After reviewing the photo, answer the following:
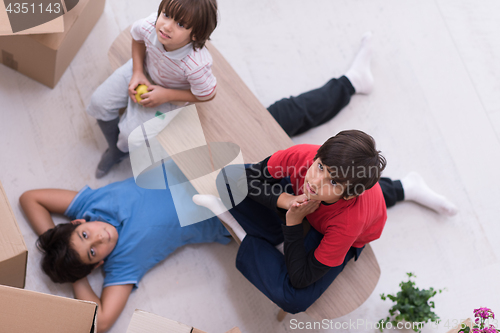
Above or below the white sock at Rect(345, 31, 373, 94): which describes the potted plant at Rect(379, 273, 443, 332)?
below

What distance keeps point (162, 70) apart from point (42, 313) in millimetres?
648

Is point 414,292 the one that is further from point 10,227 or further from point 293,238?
point 10,227

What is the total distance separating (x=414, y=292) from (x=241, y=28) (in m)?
1.11

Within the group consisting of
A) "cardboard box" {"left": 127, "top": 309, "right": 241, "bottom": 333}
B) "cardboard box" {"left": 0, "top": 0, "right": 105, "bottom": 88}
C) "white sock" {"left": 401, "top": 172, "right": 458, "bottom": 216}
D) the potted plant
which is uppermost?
"cardboard box" {"left": 0, "top": 0, "right": 105, "bottom": 88}

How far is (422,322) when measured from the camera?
1293 millimetres

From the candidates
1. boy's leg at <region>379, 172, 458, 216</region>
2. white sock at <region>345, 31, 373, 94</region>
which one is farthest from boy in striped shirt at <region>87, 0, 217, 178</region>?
boy's leg at <region>379, 172, 458, 216</region>

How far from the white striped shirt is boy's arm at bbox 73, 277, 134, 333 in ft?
2.24

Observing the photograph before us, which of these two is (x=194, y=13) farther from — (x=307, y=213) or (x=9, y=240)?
(x=9, y=240)

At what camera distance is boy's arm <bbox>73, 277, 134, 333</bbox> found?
123 centimetres

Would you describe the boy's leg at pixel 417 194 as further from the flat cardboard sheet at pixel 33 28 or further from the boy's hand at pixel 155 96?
the flat cardboard sheet at pixel 33 28

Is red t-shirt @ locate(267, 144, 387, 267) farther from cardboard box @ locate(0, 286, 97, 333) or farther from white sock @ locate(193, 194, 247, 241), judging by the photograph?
cardboard box @ locate(0, 286, 97, 333)

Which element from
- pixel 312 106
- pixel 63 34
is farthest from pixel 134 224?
pixel 312 106

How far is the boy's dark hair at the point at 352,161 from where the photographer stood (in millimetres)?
793

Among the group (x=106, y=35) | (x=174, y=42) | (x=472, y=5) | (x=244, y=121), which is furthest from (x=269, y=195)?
(x=472, y=5)
